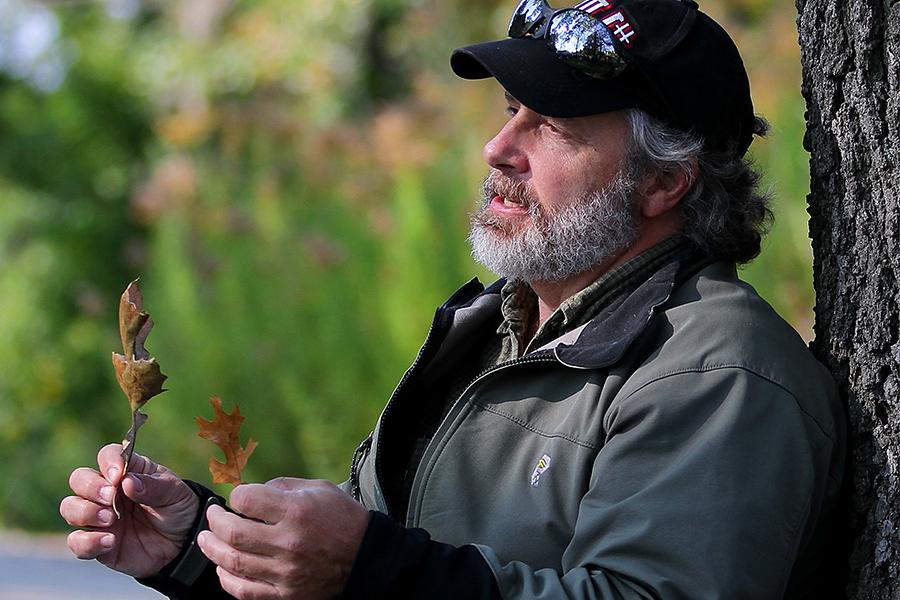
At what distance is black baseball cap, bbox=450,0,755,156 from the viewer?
242 centimetres

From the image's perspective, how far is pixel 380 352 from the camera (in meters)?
6.56

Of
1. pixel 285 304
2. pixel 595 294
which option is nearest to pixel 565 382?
pixel 595 294

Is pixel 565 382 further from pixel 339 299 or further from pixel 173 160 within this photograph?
pixel 173 160

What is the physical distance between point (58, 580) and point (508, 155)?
4883 millimetres

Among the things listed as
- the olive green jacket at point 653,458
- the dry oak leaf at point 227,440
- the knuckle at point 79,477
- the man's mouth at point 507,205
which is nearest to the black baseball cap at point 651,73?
the man's mouth at point 507,205

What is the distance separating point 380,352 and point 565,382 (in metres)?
4.38

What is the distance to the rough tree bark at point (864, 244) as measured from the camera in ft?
7.00

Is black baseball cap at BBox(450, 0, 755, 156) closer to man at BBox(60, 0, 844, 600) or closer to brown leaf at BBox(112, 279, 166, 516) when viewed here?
man at BBox(60, 0, 844, 600)

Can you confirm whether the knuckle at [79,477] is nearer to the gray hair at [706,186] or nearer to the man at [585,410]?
the man at [585,410]

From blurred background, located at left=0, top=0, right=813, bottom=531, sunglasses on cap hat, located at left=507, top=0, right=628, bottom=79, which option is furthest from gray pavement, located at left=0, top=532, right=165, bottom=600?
sunglasses on cap hat, located at left=507, top=0, right=628, bottom=79

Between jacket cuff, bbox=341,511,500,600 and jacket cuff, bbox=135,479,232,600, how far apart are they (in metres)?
0.57

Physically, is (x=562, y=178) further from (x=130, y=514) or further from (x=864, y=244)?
(x=130, y=514)

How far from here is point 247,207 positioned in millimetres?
8094

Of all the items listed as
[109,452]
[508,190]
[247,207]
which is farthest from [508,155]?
[247,207]
